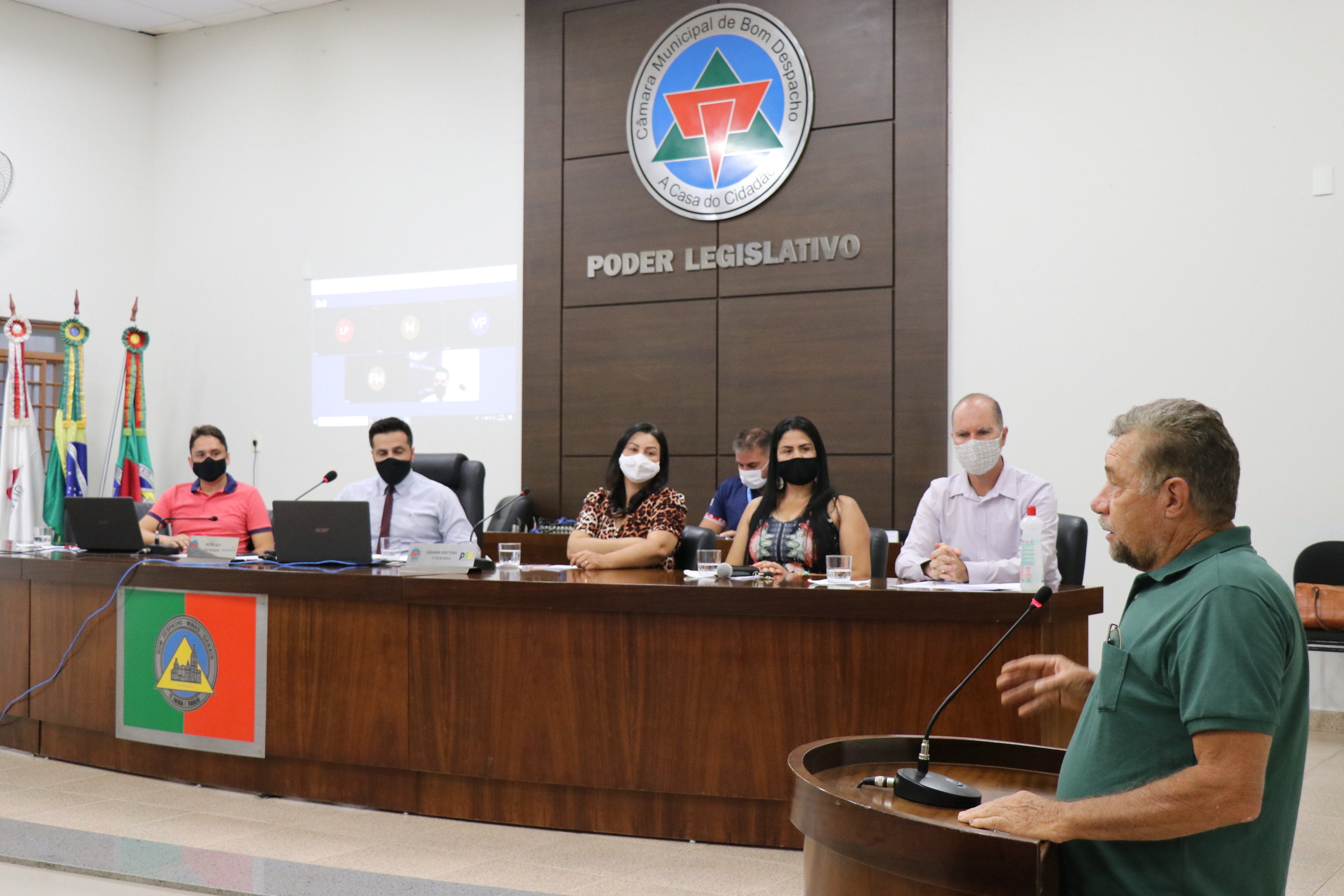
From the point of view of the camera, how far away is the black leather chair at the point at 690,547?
3.90 meters

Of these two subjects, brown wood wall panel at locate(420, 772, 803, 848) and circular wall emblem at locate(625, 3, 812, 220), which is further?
circular wall emblem at locate(625, 3, 812, 220)

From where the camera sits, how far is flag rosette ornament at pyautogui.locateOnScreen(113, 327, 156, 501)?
7277 mm

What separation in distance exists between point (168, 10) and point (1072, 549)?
22.6 ft

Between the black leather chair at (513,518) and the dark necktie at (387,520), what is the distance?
1.37m

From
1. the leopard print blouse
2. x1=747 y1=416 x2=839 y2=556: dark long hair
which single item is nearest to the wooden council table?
the leopard print blouse

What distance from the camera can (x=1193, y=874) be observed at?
124cm

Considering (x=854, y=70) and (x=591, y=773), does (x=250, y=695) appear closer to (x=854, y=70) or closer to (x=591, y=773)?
(x=591, y=773)

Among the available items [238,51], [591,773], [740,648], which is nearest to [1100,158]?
[740,648]

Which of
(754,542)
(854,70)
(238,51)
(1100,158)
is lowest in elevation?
(754,542)

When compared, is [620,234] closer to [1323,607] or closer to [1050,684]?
[1323,607]

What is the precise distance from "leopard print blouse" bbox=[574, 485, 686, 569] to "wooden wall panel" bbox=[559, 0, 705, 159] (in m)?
2.89

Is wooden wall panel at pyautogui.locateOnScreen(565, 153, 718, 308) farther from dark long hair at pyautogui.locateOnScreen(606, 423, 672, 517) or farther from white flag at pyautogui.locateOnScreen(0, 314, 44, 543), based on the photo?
white flag at pyautogui.locateOnScreen(0, 314, 44, 543)

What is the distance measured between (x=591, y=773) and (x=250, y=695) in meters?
1.18

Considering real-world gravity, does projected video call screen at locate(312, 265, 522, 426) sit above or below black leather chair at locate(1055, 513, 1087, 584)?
above
